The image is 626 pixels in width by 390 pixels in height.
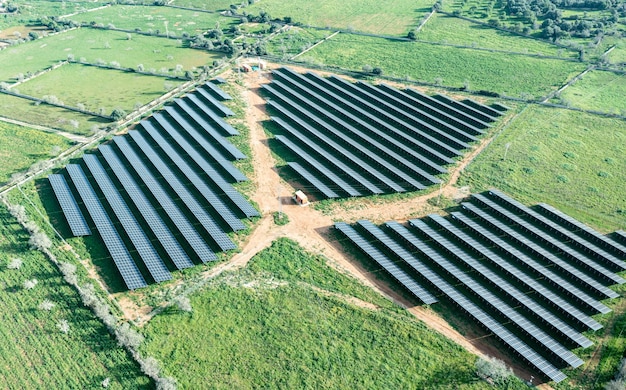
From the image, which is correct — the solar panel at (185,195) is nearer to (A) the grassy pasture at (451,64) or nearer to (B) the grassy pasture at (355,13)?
(A) the grassy pasture at (451,64)

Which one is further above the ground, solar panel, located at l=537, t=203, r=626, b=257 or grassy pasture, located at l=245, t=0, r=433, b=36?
grassy pasture, located at l=245, t=0, r=433, b=36

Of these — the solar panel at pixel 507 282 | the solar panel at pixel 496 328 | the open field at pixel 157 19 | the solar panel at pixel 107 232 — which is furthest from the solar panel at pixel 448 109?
the open field at pixel 157 19

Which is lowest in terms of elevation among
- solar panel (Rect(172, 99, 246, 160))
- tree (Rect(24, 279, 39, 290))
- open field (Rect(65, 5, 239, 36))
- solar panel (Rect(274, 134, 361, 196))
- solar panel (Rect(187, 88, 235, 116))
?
tree (Rect(24, 279, 39, 290))

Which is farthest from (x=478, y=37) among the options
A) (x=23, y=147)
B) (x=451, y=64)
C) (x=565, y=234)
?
(x=23, y=147)

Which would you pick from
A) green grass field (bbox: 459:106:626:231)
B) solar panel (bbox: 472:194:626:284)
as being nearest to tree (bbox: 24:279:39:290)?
solar panel (bbox: 472:194:626:284)

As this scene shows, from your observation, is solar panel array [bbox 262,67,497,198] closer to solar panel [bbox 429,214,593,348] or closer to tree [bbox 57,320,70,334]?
solar panel [bbox 429,214,593,348]

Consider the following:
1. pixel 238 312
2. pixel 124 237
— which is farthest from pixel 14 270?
pixel 238 312
